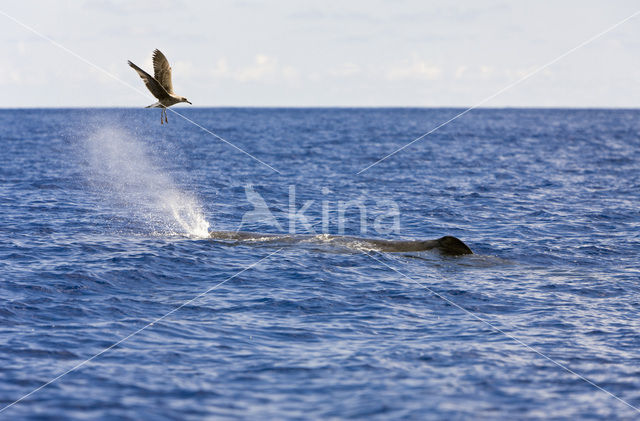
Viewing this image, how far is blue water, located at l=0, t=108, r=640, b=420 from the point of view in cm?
1136

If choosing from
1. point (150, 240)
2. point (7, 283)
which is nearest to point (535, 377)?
point (7, 283)

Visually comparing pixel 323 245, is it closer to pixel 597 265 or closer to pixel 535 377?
pixel 597 265

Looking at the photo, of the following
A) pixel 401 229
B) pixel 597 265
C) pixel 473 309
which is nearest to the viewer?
pixel 473 309

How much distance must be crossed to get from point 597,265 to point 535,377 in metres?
9.58

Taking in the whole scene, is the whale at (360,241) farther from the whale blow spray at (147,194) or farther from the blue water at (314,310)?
the whale blow spray at (147,194)
